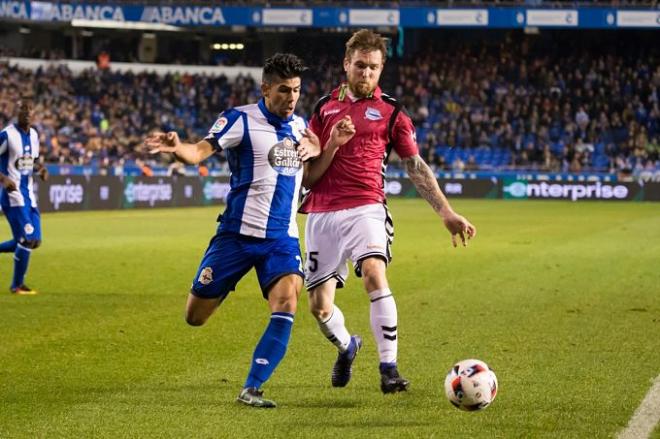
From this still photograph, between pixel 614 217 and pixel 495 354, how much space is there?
2459 centimetres

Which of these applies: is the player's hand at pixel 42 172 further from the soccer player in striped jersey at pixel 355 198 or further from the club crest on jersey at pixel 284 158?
the club crest on jersey at pixel 284 158

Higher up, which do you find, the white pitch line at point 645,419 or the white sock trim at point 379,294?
the white sock trim at point 379,294

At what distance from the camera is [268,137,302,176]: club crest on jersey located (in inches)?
287

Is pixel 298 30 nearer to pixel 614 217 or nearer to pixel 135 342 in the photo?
pixel 614 217

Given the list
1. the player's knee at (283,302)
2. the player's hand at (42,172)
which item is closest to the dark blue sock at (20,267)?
the player's hand at (42,172)

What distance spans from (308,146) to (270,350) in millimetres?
1276

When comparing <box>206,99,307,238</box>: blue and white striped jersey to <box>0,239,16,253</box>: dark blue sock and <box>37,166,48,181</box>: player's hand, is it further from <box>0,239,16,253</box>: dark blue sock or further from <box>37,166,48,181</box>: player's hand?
<box>37,166,48,181</box>: player's hand

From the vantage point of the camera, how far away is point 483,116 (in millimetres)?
54844

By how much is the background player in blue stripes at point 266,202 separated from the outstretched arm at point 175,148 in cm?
24

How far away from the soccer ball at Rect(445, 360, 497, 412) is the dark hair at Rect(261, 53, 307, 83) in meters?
2.02

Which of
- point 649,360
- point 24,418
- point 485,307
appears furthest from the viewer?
point 485,307

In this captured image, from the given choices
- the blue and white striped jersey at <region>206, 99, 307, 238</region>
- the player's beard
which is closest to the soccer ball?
the blue and white striped jersey at <region>206, 99, 307, 238</region>

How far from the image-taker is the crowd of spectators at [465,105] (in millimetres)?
49375

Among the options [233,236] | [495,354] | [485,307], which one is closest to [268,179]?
[233,236]
